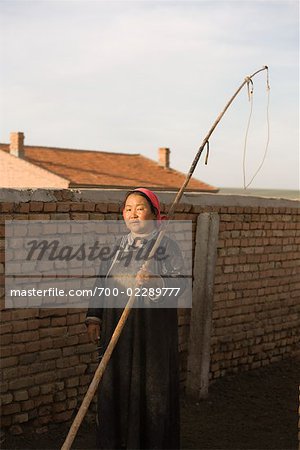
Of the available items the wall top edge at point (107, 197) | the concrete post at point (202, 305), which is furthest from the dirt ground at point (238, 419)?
the wall top edge at point (107, 197)

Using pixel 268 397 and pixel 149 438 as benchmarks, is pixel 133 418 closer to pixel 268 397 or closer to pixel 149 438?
pixel 149 438

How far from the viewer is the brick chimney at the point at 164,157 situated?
3209 cm

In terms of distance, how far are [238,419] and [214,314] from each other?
1.19 m

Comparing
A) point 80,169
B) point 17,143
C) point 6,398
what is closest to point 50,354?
point 6,398

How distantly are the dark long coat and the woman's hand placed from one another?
0.06 metres

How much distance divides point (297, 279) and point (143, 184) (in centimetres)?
1967

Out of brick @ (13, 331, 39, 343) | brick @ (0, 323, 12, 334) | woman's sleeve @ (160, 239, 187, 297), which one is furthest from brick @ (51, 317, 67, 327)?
woman's sleeve @ (160, 239, 187, 297)

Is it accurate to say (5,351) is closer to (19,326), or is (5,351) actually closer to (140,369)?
(19,326)

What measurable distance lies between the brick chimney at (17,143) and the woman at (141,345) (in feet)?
77.6

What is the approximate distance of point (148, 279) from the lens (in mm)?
4332

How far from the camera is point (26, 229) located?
5766mm

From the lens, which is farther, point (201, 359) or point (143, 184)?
point (143, 184)

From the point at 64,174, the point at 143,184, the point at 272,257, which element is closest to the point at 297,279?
the point at 272,257

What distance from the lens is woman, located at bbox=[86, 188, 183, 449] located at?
4367 millimetres
